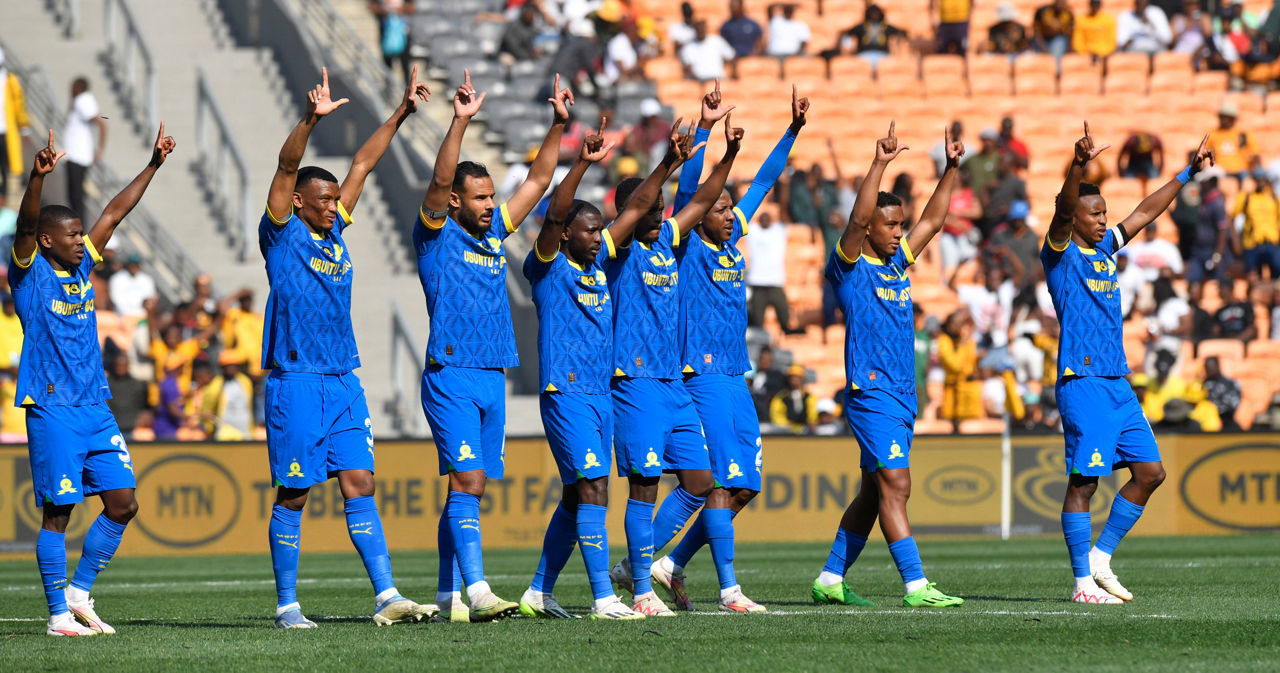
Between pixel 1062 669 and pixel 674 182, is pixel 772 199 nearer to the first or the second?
pixel 674 182

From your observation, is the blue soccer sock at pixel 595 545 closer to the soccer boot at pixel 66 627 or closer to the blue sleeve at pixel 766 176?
the blue sleeve at pixel 766 176

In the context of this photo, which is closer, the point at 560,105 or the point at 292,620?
the point at 292,620

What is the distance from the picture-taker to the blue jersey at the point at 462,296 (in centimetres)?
909

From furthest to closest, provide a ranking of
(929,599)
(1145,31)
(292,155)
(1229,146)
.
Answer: (1145,31), (1229,146), (929,599), (292,155)

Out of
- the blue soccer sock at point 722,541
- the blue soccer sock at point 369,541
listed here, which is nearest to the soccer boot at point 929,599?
the blue soccer sock at point 722,541

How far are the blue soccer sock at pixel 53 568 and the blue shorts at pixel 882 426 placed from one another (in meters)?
4.43

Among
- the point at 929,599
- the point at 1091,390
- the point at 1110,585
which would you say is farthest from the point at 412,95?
the point at 1110,585

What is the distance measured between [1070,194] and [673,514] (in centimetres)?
298

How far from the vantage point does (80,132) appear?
2120 cm

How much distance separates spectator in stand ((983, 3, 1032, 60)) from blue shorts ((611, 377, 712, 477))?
18.6 metres

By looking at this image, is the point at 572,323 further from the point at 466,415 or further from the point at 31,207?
the point at 31,207

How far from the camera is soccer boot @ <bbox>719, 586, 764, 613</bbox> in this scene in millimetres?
9453

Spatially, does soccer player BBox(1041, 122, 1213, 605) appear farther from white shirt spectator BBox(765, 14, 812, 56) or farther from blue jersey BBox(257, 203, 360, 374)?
white shirt spectator BBox(765, 14, 812, 56)

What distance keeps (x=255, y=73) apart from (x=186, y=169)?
2368 millimetres
